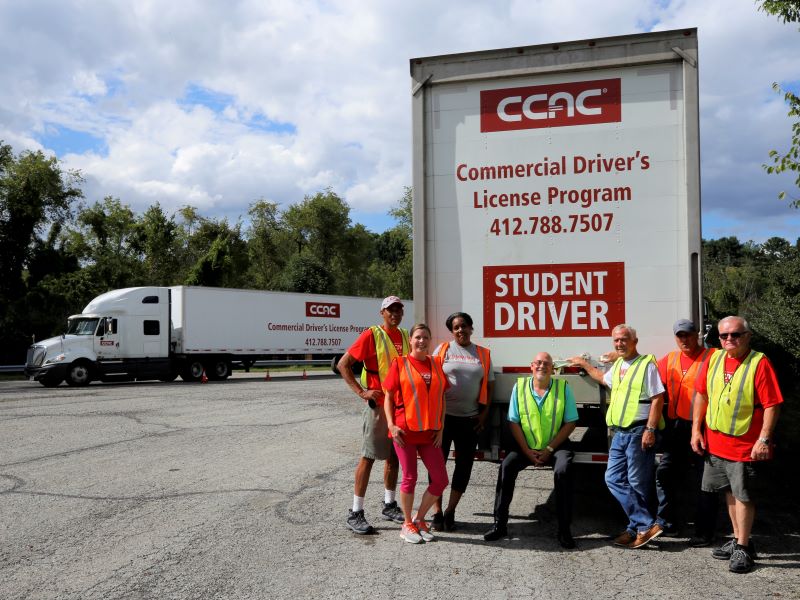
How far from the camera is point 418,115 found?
635 cm

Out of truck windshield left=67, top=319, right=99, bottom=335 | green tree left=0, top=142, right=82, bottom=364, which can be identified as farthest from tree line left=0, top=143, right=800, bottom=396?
truck windshield left=67, top=319, right=99, bottom=335

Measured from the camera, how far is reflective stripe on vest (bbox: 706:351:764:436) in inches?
198

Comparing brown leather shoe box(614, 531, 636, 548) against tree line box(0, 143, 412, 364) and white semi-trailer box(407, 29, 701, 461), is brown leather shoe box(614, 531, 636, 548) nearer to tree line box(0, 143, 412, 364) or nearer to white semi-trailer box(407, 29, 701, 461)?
white semi-trailer box(407, 29, 701, 461)

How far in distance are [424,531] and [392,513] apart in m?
0.58

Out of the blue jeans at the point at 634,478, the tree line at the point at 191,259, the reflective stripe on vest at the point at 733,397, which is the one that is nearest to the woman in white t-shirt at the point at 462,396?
the blue jeans at the point at 634,478

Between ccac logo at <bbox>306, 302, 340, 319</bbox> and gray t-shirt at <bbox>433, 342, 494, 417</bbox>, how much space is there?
24381mm

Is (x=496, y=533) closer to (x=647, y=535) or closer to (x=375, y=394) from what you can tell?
(x=647, y=535)

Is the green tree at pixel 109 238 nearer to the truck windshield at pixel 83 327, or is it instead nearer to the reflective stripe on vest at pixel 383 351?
the truck windshield at pixel 83 327

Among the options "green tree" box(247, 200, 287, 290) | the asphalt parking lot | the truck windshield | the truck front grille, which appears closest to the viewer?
the asphalt parking lot

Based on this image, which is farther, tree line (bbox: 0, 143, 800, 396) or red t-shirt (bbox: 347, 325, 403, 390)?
tree line (bbox: 0, 143, 800, 396)

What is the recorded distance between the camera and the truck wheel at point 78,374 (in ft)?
77.8

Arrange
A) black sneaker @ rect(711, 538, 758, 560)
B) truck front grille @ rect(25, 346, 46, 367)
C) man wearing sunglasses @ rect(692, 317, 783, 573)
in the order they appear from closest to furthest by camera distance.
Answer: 1. man wearing sunglasses @ rect(692, 317, 783, 573)
2. black sneaker @ rect(711, 538, 758, 560)
3. truck front grille @ rect(25, 346, 46, 367)

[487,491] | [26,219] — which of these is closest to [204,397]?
[487,491]

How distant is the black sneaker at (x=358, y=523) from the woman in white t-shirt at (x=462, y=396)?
560mm
